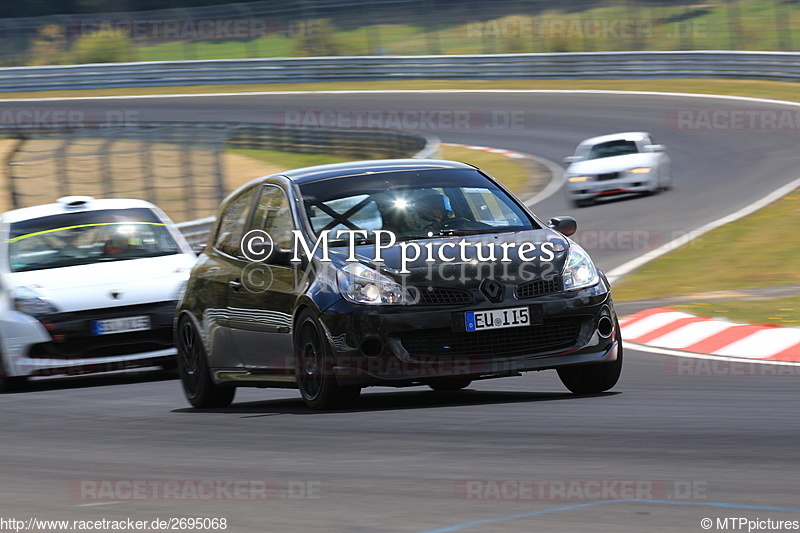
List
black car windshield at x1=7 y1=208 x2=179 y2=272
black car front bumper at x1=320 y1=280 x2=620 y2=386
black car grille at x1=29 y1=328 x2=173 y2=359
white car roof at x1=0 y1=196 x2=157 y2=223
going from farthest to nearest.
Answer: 1. white car roof at x1=0 y1=196 x2=157 y2=223
2. black car windshield at x1=7 y1=208 x2=179 y2=272
3. black car grille at x1=29 y1=328 x2=173 y2=359
4. black car front bumper at x1=320 y1=280 x2=620 y2=386

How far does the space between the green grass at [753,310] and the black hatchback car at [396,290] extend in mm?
3228

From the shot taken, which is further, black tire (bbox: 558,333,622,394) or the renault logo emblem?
black tire (bbox: 558,333,622,394)

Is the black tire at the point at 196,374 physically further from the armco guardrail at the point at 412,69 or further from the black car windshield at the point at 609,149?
the armco guardrail at the point at 412,69

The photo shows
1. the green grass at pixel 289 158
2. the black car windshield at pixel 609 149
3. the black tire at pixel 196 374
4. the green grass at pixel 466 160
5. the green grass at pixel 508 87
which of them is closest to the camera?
the black tire at pixel 196 374

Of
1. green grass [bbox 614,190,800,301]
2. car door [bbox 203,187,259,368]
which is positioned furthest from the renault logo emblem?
green grass [bbox 614,190,800,301]

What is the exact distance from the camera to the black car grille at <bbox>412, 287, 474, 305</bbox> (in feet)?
24.4

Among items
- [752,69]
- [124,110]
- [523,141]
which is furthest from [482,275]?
[124,110]

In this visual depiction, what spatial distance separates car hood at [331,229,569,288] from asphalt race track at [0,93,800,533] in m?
0.73

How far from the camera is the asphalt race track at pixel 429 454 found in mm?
4910

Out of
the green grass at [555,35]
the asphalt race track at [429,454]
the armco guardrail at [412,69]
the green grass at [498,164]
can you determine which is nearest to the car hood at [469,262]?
the asphalt race track at [429,454]

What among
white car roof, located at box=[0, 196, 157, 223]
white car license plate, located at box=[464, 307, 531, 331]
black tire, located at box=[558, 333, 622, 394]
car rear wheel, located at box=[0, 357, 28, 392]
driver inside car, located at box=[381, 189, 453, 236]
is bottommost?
car rear wheel, located at box=[0, 357, 28, 392]

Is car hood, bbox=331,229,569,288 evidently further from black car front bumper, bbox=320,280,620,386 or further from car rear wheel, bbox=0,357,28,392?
car rear wheel, bbox=0,357,28,392

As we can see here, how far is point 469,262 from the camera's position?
24.7ft

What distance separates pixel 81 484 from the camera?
6113 millimetres
